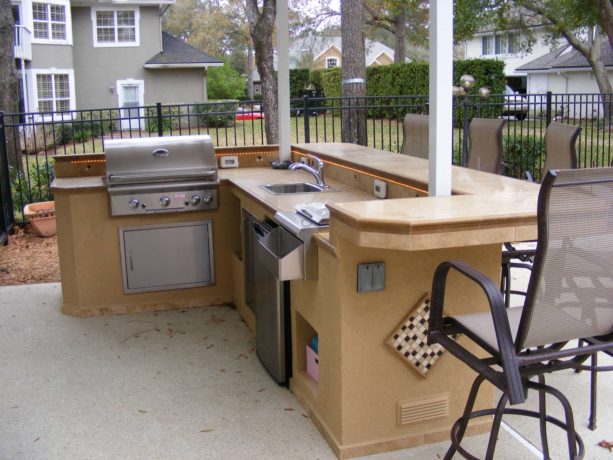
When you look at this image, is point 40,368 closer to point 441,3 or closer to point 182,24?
point 441,3

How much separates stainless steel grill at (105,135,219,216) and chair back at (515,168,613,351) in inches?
120

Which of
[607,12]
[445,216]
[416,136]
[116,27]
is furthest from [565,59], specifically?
[445,216]

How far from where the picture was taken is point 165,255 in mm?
4910

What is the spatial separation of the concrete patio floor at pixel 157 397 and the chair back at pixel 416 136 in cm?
186

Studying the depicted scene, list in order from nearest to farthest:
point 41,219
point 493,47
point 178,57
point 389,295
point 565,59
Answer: point 389,295 → point 41,219 → point 178,57 → point 565,59 → point 493,47

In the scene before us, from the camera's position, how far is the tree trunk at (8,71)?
9555 mm

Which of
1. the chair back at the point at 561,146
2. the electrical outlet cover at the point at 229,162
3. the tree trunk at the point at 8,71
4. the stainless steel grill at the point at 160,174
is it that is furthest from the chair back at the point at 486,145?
the tree trunk at the point at 8,71

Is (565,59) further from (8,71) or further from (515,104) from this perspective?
(8,71)

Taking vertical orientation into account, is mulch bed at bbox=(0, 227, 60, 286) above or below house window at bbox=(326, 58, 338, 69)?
below

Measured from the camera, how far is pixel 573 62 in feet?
86.3

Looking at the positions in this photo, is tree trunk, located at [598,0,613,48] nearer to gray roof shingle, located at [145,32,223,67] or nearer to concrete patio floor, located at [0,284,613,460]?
concrete patio floor, located at [0,284,613,460]

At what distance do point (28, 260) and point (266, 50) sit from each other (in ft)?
14.4

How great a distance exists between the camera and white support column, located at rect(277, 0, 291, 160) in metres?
4.96

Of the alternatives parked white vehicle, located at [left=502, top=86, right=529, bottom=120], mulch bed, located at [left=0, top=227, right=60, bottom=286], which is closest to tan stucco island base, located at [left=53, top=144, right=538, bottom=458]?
mulch bed, located at [left=0, top=227, right=60, bottom=286]
